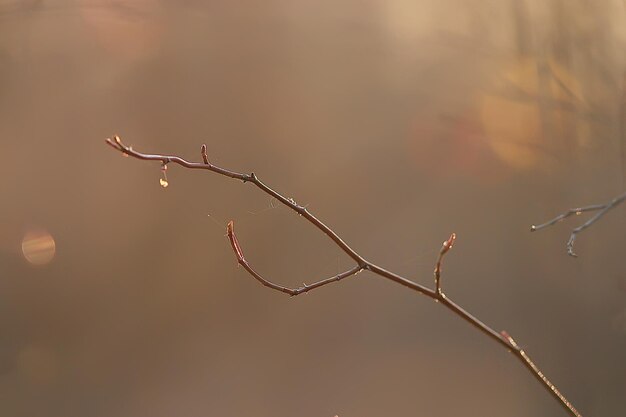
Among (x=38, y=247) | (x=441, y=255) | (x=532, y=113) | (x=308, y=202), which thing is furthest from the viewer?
(x=532, y=113)

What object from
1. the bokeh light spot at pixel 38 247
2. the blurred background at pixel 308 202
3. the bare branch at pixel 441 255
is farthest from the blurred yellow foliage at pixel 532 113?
the bare branch at pixel 441 255

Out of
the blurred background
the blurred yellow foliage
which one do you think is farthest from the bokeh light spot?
the blurred yellow foliage

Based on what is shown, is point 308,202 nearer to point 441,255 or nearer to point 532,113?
point 532,113

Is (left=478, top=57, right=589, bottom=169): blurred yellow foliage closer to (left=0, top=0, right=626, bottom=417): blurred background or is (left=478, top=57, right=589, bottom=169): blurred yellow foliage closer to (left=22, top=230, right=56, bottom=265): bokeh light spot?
(left=0, top=0, right=626, bottom=417): blurred background

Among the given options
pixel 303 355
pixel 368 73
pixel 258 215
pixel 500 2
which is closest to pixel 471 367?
pixel 303 355

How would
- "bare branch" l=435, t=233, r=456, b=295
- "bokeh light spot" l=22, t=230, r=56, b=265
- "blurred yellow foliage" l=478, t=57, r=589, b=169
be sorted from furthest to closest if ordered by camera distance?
"blurred yellow foliage" l=478, t=57, r=589, b=169 < "bokeh light spot" l=22, t=230, r=56, b=265 < "bare branch" l=435, t=233, r=456, b=295

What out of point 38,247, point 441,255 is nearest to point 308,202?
point 38,247

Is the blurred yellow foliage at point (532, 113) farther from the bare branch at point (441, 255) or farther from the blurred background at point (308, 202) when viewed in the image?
the bare branch at point (441, 255)

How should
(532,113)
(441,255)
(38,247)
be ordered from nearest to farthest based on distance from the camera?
(441,255), (38,247), (532,113)
